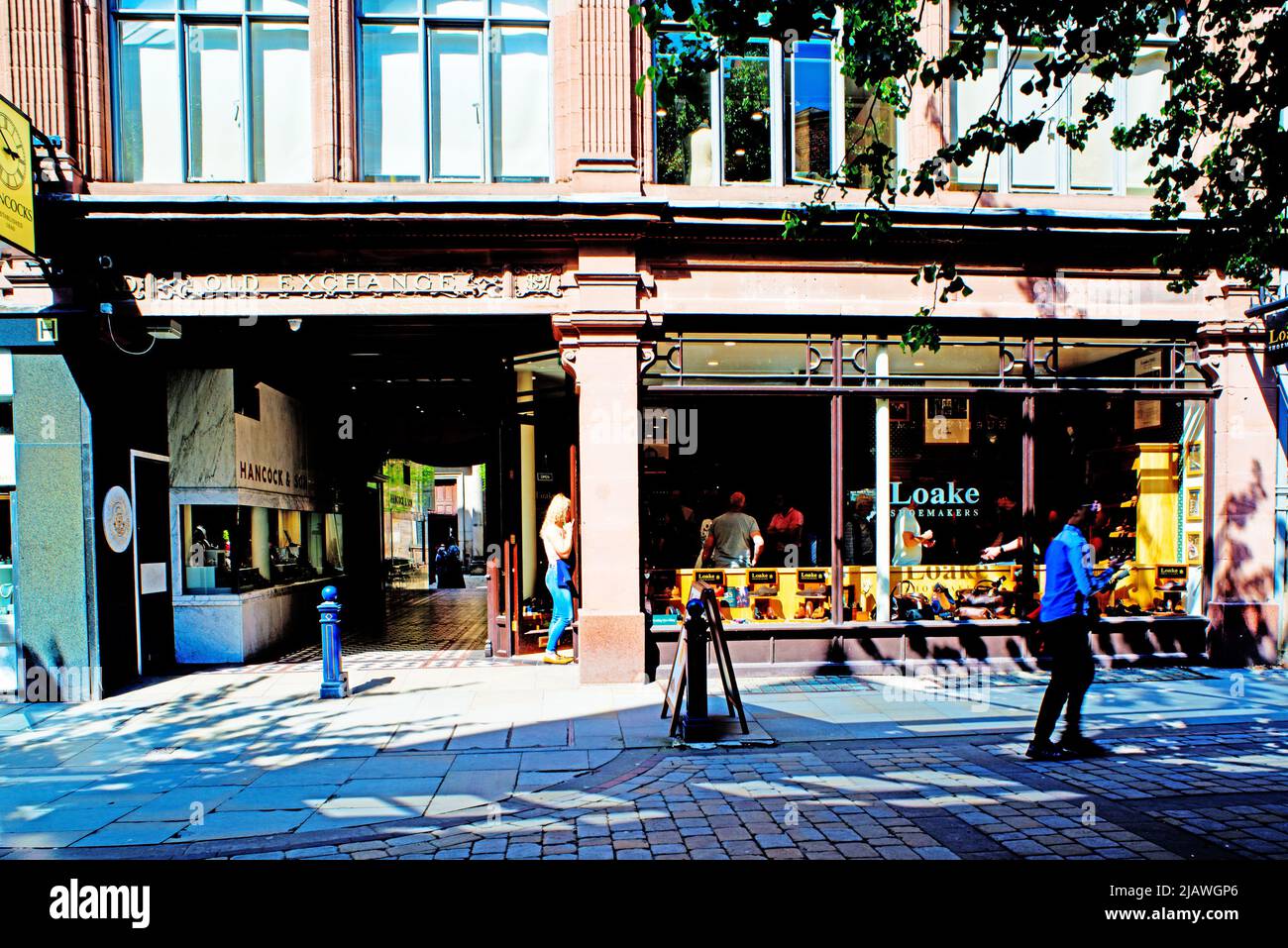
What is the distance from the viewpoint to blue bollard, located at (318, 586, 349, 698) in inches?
333

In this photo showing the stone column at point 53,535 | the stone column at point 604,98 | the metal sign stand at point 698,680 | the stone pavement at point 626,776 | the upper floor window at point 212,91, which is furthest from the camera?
the upper floor window at point 212,91

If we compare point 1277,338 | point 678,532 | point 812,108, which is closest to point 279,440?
point 678,532

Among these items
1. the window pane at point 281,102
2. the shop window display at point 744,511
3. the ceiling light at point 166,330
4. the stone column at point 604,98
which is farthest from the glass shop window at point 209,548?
the stone column at point 604,98

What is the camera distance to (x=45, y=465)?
28.4 ft

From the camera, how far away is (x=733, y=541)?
33.4ft

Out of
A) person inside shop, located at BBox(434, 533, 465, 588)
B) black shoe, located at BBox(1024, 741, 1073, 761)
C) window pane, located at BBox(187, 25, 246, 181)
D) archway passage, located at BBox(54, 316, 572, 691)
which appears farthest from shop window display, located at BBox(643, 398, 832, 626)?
person inside shop, located at BBox(434, 533, 465, 588)

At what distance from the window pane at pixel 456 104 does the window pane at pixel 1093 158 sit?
7.62m

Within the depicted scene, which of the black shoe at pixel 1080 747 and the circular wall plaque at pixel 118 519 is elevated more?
the circular wall plaque at pixel 118 519

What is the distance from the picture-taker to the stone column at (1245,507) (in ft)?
32.4

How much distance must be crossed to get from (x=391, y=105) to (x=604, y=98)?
8.62 feet

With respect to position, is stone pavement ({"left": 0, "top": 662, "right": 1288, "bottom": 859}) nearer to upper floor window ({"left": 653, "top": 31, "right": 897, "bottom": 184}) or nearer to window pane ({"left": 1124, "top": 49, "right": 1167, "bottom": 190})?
upper floor window ({"left": 653, "top": 31, "right": 897, "bottom": 184})

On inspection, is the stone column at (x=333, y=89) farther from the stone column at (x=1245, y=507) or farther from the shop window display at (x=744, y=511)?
the stone column at (x=1245, y=507)
